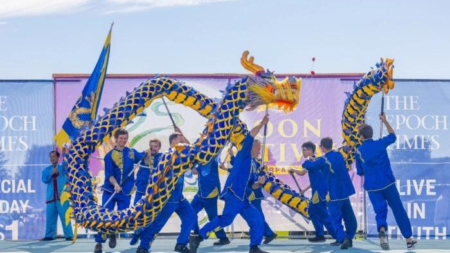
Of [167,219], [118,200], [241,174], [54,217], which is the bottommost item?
[54,217]

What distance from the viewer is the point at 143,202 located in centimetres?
1171

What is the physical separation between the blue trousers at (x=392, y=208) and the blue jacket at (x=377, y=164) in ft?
0.31

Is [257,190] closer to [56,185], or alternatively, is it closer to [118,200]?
[118,200]

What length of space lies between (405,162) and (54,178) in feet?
18.2

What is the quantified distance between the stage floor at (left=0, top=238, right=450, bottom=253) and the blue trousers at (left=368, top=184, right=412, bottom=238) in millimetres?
311

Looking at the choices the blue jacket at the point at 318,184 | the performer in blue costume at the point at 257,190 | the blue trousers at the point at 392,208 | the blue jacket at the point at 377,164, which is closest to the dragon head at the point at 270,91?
the performer in blue costume at the point at 257,190

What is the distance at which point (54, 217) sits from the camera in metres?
15.1

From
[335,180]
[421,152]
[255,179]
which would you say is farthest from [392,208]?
[421,152]

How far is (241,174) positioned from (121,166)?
1966 millimetres

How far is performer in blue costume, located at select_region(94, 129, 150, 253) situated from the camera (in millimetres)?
12844

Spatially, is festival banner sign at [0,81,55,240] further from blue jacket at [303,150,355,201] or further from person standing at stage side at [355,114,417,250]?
person standing at stage side at [355,114,417,250]

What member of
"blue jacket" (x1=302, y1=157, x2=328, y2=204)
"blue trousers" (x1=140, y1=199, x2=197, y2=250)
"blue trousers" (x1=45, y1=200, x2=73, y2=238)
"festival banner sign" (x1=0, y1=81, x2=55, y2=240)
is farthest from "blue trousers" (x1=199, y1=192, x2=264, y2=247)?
"festival banner sign" (x1=0, y1=81, x2=55, y2=240)

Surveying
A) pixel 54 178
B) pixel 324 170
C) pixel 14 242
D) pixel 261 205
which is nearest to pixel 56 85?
pixel 54 178

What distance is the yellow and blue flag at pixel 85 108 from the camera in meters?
13.4
